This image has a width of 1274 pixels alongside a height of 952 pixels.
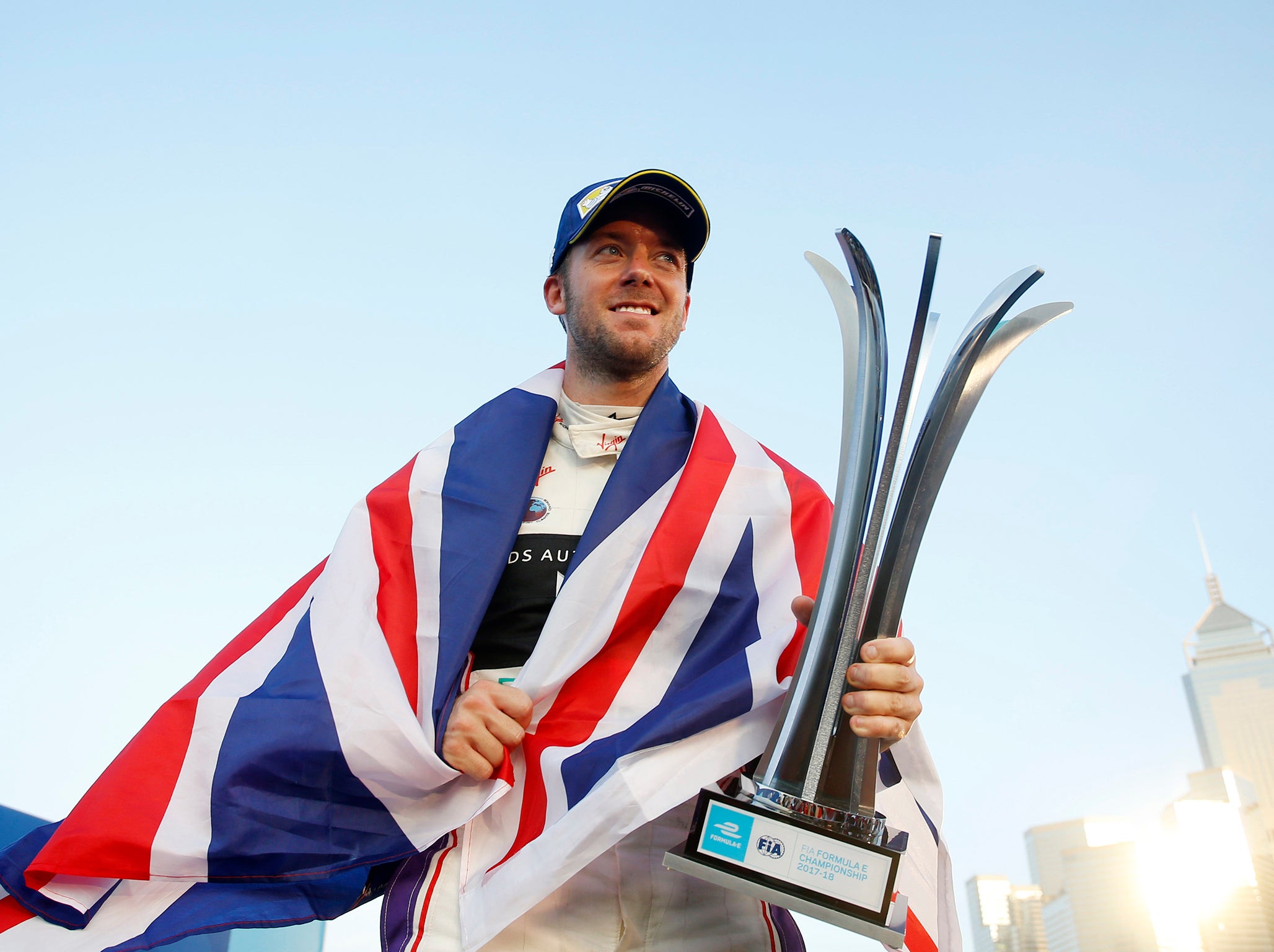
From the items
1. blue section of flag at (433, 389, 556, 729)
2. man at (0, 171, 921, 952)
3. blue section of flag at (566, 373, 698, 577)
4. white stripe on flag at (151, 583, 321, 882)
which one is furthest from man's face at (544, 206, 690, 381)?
white stripe on flag at (151, 583, 321, 882)

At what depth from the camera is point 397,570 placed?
8.66 ft

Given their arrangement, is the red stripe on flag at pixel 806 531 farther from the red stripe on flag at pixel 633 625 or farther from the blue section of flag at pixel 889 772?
the blue section of flag at pixel 889 772

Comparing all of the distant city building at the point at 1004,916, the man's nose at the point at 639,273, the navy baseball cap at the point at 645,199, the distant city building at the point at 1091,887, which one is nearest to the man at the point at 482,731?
the man's nose at the point at 639,273

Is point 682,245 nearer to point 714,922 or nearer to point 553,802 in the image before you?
point 553,802

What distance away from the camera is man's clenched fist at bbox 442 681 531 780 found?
7.20ft

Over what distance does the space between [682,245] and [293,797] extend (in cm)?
209

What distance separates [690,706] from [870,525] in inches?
21.5

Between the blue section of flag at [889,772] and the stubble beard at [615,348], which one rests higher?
the stubble beard at [615,348]

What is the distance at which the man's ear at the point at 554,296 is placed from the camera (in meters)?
3.46

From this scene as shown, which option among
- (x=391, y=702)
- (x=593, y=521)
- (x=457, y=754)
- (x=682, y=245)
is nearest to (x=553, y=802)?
(x=457, y=754)

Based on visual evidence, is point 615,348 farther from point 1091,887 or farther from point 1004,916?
point 1091,887

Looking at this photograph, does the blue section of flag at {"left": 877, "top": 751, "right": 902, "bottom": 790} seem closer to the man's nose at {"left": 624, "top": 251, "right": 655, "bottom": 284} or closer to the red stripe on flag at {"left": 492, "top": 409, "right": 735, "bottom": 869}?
the red stripe on flag at {"left": 492, "top": 409, "right": 735, "bottom": 869}

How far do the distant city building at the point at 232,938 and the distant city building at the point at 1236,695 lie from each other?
165m

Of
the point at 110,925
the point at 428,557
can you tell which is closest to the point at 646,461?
the point at 428,557
